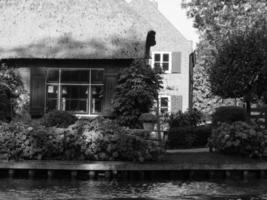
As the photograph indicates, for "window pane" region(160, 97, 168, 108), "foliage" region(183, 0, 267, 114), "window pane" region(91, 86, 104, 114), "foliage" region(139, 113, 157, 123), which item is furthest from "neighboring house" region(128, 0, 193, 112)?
"foliage" region(139, 113, 157, 123)

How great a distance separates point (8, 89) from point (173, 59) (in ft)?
49.8

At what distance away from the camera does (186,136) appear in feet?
75.2

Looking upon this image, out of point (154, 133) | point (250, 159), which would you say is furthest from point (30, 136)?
point (250, 159)

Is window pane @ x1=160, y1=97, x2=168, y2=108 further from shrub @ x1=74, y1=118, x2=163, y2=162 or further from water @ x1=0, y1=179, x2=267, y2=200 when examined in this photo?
water @ x1=0, y1=179, x2=267, y2=200

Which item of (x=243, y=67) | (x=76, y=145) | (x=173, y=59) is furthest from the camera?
(x=173, y=59)

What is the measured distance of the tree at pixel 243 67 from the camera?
2611 centimetres

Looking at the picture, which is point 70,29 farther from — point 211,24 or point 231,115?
point 211,24

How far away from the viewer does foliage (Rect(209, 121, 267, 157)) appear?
1906 centimetres

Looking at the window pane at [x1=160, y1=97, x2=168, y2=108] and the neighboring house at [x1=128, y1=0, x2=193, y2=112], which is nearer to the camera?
the window pane at [x1=160, y1=97, x2=168, y2=108]

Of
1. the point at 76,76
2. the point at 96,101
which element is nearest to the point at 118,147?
the point at 96,101

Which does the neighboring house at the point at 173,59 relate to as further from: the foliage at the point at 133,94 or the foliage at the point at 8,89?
the foliage at the point at 8,89

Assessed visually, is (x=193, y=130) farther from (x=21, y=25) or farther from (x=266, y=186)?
(x=21, y=25)

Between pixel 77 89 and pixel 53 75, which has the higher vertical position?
pixel 53 75

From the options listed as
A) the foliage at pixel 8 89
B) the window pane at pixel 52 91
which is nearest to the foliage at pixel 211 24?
the window pane at pixel 52 91
